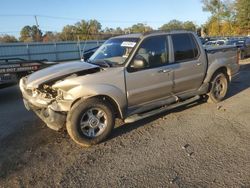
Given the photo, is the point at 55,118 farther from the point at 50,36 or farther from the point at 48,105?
the point at 50,36

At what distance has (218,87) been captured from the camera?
7488 millimetres

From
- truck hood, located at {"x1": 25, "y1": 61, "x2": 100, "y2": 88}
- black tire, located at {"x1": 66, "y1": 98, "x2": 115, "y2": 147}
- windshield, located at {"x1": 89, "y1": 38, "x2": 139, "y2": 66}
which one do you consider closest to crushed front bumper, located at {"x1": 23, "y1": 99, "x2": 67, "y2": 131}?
black tire, located at {"x1": 66, "y1": 98, "x2": 115, "y2": 147}

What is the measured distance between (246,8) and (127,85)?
2707 inches

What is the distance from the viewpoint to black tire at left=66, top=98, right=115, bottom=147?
485 centimetres

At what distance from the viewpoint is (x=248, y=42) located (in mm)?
19328

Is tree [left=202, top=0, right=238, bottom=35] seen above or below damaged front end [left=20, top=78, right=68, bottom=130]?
above

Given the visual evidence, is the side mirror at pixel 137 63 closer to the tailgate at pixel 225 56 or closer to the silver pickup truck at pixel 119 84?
the silver pickup truck at pixel 119 84

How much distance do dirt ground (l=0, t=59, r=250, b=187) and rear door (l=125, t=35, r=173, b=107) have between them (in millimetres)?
617

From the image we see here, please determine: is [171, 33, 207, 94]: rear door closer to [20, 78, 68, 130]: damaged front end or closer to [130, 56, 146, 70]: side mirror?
[130, 56, 146, 70]: side mirror

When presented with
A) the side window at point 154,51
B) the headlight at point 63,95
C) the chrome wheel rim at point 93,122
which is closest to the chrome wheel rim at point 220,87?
the side window at point 154,51

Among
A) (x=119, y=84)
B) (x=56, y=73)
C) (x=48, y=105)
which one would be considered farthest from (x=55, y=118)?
(x=119, y=84)

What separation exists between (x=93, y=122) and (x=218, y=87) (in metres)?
3.85

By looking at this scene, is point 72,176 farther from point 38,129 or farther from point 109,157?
point 38,129

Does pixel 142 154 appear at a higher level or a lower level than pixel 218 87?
lower
